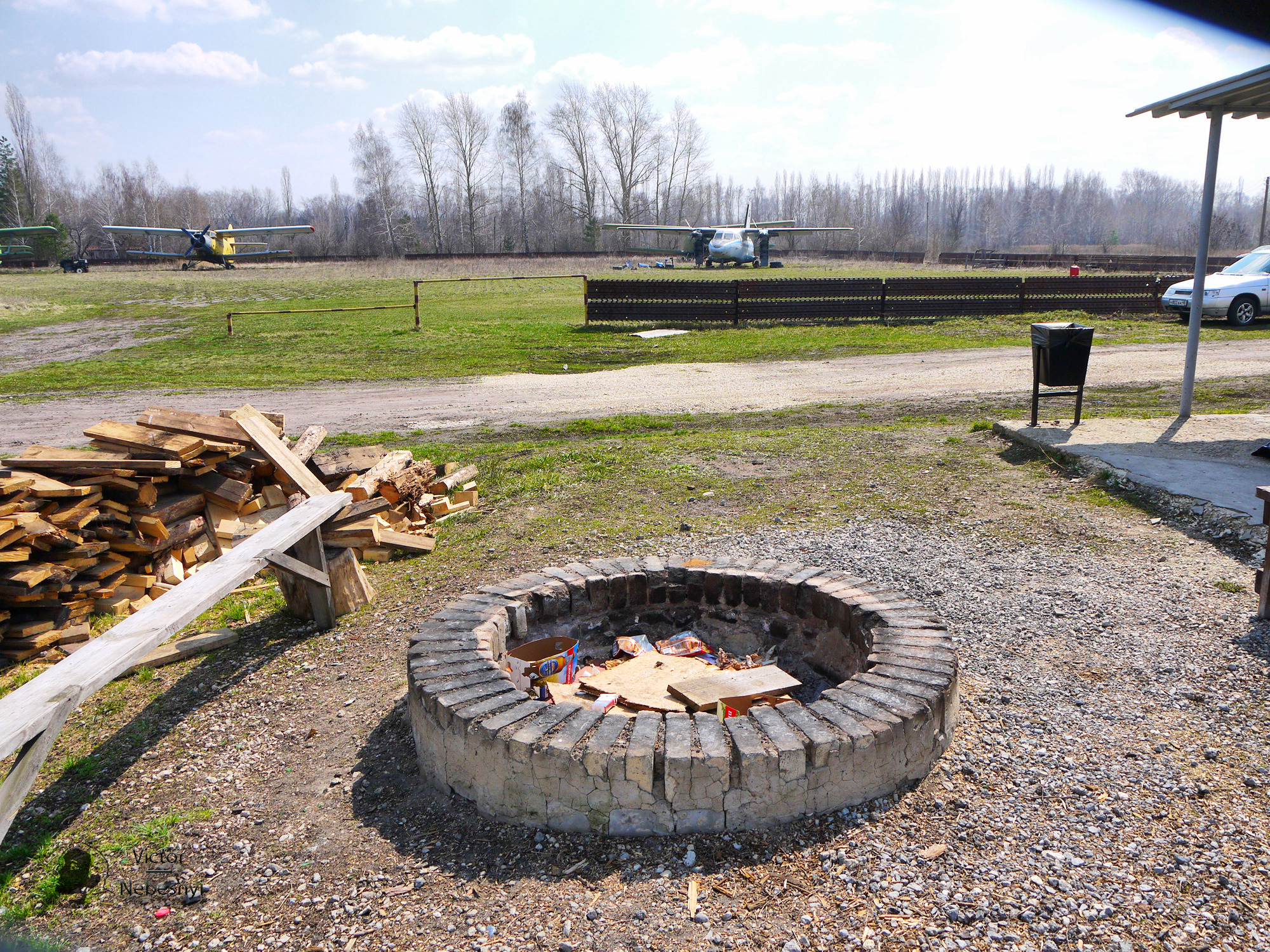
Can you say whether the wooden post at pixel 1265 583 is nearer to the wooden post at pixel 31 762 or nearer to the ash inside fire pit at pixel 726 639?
the ash inside fire pit at pixel 726 639

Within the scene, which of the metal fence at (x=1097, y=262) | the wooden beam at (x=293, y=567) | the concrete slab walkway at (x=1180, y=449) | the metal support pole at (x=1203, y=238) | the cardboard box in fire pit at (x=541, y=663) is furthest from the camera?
the metal fence at (x=1097, y=262)

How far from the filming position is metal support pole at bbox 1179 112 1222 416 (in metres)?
8.45

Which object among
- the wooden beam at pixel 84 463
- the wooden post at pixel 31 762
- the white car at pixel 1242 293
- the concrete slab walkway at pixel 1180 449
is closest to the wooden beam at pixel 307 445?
the wooden beam at pixel 84 463

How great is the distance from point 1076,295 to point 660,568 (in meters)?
23.3

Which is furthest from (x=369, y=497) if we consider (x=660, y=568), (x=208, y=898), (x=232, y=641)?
(x=208, y=898)

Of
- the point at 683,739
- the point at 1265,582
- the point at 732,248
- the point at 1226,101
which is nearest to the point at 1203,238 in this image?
the point at 1226,101

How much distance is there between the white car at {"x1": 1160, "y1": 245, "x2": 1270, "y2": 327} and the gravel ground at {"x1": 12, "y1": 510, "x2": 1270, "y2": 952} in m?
19.0

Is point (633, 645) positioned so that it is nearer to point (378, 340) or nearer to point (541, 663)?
point (541, 663)

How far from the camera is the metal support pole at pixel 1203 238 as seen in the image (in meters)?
8.45

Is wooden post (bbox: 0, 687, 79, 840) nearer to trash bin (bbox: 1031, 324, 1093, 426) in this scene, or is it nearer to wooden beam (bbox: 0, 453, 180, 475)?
wooden beam (bbox: 0, 453, 180, 475)

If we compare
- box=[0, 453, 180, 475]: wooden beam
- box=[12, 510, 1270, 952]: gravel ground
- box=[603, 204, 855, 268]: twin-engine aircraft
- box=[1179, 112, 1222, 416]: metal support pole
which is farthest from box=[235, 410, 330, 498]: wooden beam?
box=[603, 204, 855, 268]: twin-engine aircraft

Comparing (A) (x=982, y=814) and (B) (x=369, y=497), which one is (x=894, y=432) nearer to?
(B) (x=369, y=497)

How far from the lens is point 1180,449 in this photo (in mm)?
8070

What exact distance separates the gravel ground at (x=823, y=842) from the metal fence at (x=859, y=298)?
59.7 ft
